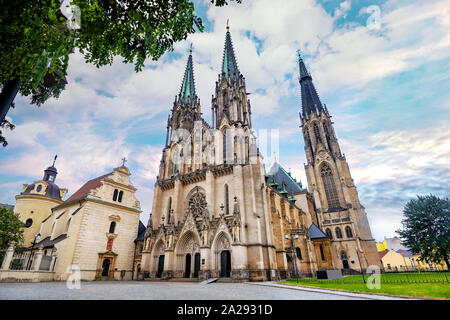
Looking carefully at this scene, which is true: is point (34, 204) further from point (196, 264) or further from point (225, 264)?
point (225, 264)

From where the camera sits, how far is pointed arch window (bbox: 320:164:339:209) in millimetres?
41028

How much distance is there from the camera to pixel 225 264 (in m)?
21.3

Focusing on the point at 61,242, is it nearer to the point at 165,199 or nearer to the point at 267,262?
the point at 165,199

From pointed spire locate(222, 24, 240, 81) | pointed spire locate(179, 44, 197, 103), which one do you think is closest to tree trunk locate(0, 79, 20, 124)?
pointed spire locate(222, 24, 240, 81)

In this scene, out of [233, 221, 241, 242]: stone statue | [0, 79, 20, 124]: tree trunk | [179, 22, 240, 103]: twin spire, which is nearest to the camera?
[0, 79, 20, 124]: tree trunk

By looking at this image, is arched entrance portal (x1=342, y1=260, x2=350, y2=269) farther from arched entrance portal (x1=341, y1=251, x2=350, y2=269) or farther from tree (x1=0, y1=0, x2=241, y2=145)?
tree (x1=0, y1=0, x2=241, y2=145)

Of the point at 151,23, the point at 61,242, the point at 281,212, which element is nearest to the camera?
the point at 151,23

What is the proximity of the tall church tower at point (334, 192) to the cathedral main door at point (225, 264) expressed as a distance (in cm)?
2146

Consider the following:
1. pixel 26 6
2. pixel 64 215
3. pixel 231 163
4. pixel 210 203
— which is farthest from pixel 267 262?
pixel 64 215

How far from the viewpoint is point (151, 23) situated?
6.79 m

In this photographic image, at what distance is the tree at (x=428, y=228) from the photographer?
27.9m

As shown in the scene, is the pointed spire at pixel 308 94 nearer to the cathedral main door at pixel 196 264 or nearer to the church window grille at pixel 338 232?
the church window grille at pixel 338 232
